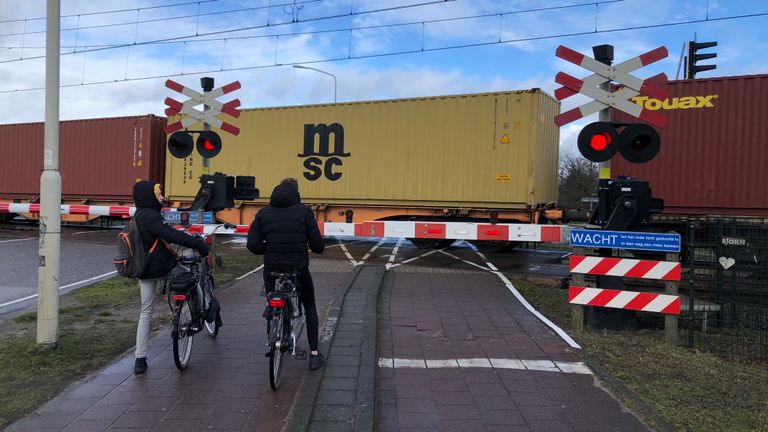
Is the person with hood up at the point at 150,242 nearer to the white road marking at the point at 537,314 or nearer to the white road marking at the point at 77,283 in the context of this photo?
the white road marking at the point at 537,314

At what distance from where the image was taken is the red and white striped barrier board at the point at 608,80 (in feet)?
20.1

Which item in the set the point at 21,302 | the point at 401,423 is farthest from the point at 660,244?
the point at 21,302

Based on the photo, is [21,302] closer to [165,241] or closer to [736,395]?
[165,241]

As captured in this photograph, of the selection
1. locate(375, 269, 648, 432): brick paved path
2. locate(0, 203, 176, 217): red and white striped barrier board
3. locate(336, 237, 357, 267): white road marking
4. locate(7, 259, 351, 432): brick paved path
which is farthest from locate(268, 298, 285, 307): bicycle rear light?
locate(0, 203, 176, 217): red and white striped barrier board

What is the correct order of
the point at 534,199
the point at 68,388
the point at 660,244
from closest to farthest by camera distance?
the point at 68,388
the point at 660,244
the point at 534,199

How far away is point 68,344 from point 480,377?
3.80 meters

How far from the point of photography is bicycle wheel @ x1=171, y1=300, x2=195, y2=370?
4266mm

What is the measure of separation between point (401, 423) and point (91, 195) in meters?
16.7

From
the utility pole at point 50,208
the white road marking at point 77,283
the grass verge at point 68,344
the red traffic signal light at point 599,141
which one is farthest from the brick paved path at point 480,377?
the white road marking at point 77,283

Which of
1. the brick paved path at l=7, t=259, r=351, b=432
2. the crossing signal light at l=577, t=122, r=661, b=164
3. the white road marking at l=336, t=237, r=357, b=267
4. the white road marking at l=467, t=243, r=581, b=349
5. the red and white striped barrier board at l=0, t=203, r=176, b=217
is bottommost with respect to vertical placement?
the brick paved path at l=7, t=259, r=351, b=432

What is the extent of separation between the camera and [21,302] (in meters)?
7.21

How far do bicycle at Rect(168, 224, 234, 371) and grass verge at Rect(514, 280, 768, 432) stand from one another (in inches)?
138

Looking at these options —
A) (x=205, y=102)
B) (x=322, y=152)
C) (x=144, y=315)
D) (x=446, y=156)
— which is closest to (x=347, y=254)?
(x=322, y=152)

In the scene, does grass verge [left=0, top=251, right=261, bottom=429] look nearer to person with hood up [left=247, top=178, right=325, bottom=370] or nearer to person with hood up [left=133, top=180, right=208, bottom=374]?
person with hood up [left=133, top=180, right=208, bottom=374]
